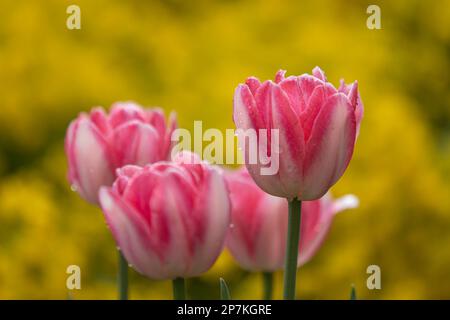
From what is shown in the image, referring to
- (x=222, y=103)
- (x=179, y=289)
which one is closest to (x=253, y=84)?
(x=179, y=289)

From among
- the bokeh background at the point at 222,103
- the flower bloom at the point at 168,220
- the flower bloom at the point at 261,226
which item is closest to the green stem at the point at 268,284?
the flower bloom at the point at 261,226

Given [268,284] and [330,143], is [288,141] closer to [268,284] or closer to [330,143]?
[330,143]

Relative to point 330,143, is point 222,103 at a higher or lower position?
higher

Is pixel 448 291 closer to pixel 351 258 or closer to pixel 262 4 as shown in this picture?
pixel 351 258

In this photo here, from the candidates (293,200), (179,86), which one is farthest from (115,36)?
(293,200)

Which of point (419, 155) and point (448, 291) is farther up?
point (419, 155)

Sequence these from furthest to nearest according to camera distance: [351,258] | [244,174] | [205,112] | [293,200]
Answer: [205,112], [351,258], [244,174], [293,200]

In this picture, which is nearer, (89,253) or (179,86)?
(89,253)
